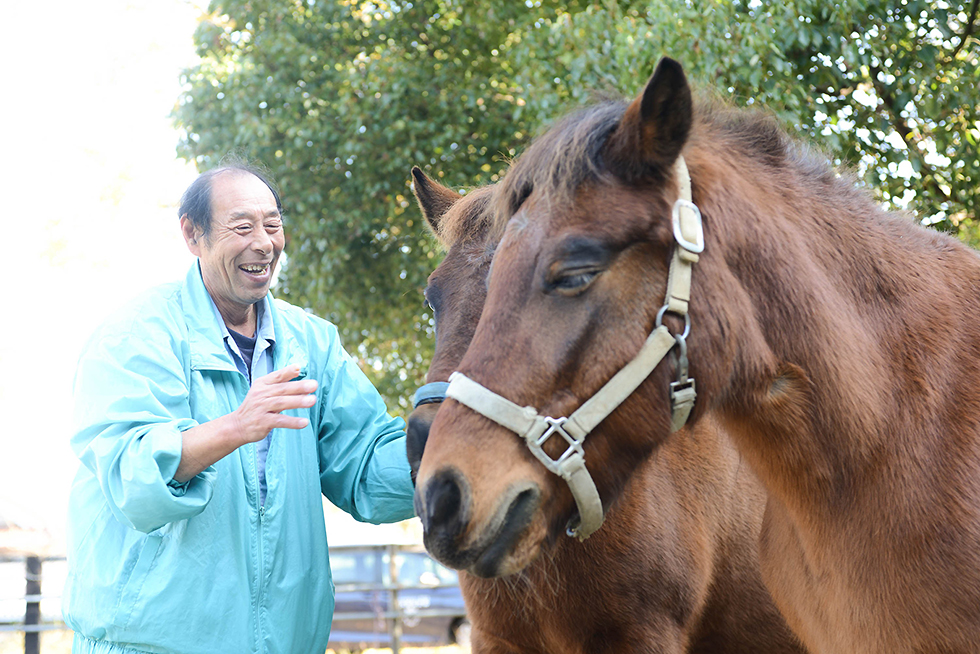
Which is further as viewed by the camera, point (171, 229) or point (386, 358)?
point (171, 229)

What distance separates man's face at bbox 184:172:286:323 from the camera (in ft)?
9.75

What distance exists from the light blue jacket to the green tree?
3695mm

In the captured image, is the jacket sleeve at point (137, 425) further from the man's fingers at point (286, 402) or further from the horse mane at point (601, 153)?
the horse mane at point (601, 153)

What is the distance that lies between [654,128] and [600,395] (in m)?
0.62

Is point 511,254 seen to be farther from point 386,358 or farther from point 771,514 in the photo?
point 386,358

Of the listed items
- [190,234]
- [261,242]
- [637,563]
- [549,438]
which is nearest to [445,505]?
[549,438]

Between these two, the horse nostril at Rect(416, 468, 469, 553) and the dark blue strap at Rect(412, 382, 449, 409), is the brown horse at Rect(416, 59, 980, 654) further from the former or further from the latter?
the dark blue strap at Rect(412, 382, 449, 409)

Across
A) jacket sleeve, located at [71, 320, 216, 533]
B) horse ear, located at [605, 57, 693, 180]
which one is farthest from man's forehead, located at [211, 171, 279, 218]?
horse ear, located at [605, 57, 693, 180]

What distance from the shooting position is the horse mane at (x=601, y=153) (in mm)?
1954

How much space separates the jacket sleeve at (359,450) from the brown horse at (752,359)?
1253 millimetres

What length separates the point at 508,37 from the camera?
8898 mm

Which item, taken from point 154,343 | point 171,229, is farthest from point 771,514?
point 171,229

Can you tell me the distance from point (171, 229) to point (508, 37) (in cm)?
581

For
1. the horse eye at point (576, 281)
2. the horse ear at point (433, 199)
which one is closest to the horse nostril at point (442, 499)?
the horse eye at point (576, 281)
